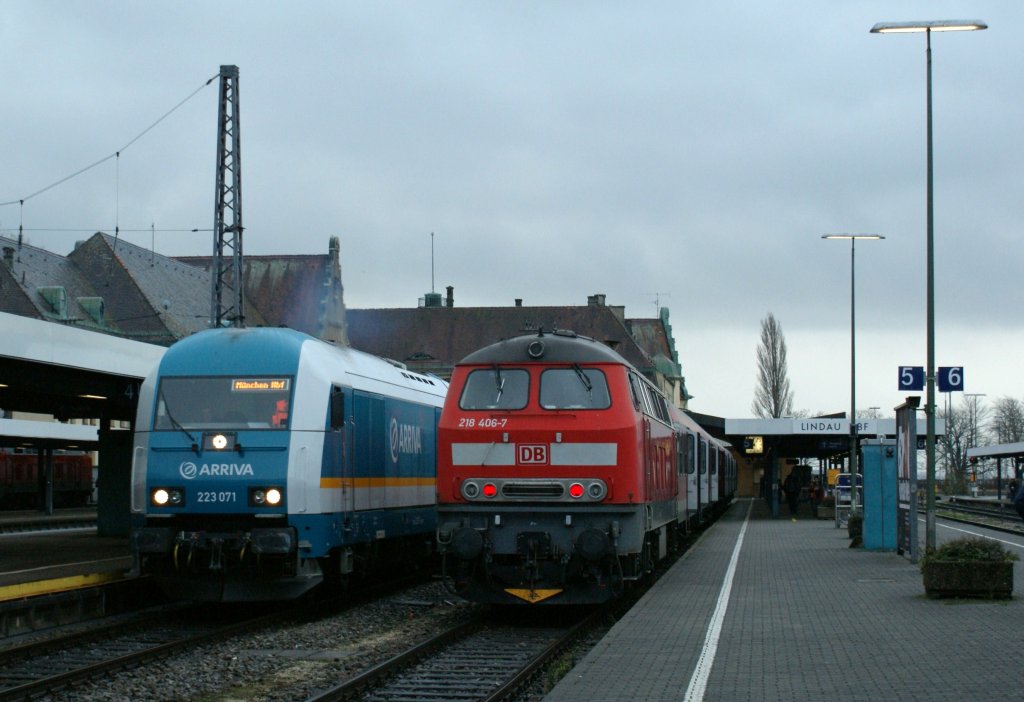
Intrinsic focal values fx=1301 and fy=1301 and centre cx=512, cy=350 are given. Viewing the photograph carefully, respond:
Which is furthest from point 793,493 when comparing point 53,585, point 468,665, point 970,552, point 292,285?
point 292,285

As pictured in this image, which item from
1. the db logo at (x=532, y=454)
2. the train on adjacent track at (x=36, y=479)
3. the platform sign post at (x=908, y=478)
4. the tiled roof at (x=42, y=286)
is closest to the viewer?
the db logo at (x=532, y=454)

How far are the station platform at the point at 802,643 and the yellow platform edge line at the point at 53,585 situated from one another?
258 inches

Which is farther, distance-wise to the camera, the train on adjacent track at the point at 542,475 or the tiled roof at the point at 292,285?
the tiled roof at the point at 292,285

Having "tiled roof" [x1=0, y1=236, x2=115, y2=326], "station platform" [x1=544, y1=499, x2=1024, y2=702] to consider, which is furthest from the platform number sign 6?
"tiled roof" [x1=0, y1=236, x2=115, y2=326]

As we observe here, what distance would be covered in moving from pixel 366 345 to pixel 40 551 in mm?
65024

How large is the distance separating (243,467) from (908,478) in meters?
11.6

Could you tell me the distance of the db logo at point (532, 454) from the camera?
48.5 ft

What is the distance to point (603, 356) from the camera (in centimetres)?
1536

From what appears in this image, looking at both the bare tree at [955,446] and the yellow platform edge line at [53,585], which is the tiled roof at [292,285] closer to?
the bare tree at [955,446]

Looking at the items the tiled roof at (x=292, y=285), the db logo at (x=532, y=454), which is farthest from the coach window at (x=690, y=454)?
the tiled roof at (x=292, y=285)

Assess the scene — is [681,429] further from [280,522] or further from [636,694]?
[636,694]

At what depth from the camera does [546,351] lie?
15430mm

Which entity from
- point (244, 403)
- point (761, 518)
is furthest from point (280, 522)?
point (761, 518)

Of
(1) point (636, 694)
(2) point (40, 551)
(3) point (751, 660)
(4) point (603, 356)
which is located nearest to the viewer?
(1) point (636, 694)
